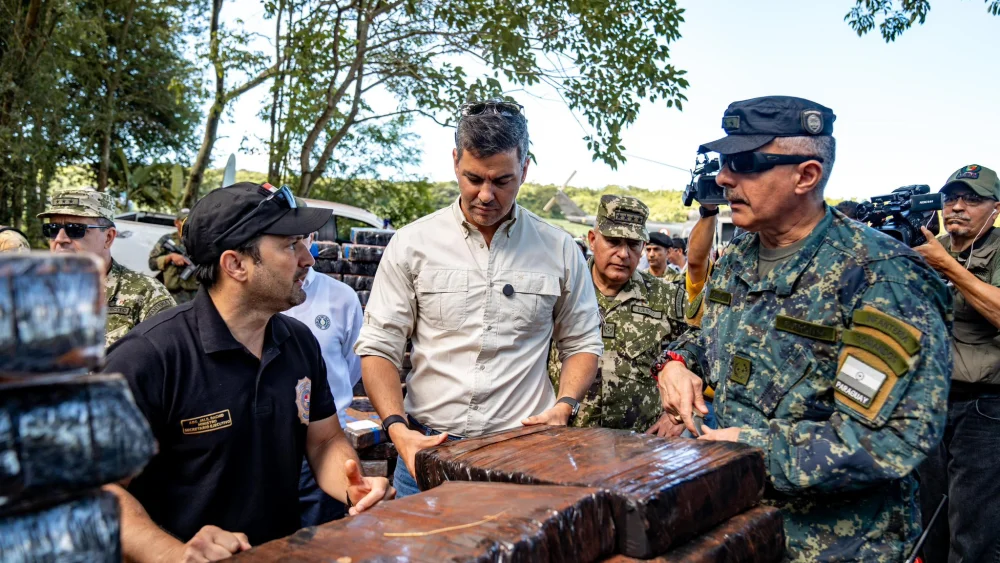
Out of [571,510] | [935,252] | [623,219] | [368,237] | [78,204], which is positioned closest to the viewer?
[571,510]

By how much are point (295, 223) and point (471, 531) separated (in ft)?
4.42

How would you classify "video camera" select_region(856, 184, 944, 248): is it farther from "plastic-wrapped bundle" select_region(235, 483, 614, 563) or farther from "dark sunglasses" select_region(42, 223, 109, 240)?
"dark sunglasses" select_region(42, 223, 109, 240)

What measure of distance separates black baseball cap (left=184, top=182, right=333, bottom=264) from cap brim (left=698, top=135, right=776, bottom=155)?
133 cm

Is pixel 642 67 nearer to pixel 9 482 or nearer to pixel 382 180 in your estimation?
pixel 9 482

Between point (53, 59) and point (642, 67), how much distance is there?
9.89 m

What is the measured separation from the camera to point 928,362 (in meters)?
1.80

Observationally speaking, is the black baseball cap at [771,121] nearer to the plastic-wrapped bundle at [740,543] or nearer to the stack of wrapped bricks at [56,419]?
the plastic-wrapped bundle at [740,543]

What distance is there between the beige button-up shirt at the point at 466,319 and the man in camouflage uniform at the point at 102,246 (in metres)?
1.85

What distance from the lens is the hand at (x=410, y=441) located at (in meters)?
2.31

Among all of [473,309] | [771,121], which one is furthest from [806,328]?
[473,309]

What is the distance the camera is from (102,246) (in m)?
4.18

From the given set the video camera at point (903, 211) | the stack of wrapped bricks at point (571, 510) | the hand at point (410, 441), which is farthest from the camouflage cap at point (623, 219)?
the stack of wrapped bricks at point (571, 510)

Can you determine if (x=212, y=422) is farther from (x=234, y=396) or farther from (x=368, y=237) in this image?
(x=368, y=237)

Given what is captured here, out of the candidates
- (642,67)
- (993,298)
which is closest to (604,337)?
(993,298)
